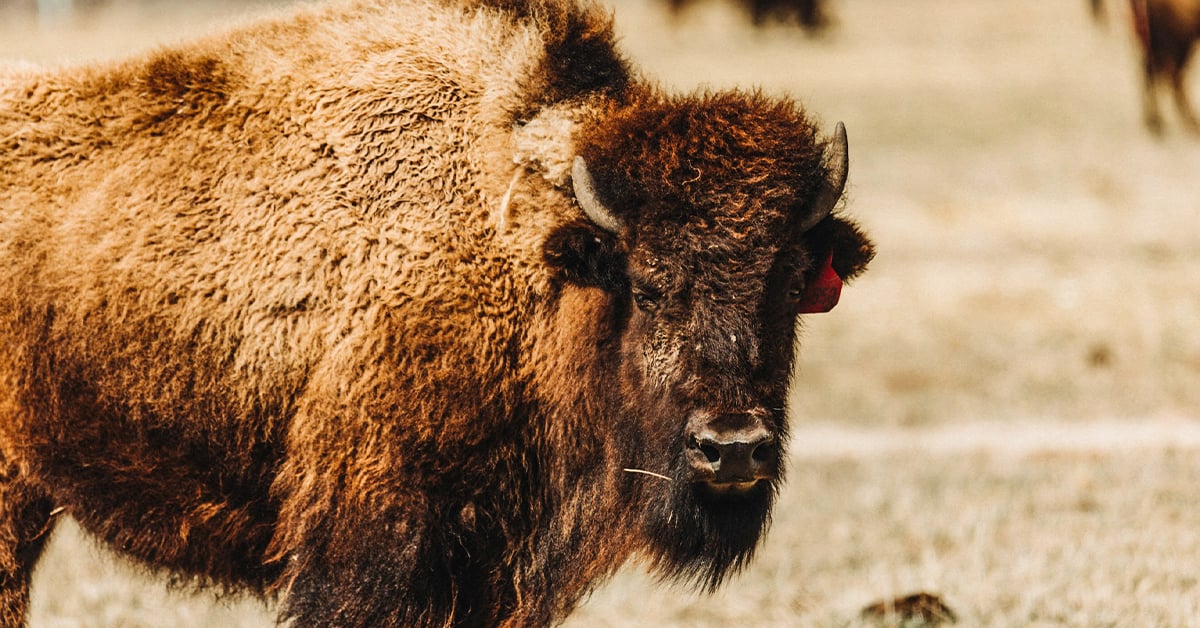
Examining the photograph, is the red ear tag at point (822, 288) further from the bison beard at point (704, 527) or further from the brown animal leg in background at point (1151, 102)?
the brown animal leg in background at point (1151, 102)

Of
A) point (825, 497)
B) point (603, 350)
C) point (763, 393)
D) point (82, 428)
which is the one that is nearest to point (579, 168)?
point (603, 350)

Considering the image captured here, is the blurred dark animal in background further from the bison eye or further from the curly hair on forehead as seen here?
the bison eye

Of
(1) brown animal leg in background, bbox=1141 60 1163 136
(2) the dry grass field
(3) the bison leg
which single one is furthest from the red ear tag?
(1) brown animal leg in background, bbox=1141 60 1163 136

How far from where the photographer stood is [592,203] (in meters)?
4.31

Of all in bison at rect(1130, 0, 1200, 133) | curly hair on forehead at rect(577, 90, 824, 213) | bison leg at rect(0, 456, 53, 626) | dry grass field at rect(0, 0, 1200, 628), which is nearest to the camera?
curly hair on forehead at rect(577, 90, 824, 213)

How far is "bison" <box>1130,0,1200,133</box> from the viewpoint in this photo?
1942 centimetres

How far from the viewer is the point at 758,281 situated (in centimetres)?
423

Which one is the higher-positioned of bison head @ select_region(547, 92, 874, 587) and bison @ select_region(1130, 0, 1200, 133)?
bison head @ select_region(547, 92, 874, 587)

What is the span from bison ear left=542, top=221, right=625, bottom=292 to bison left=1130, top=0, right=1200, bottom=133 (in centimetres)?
1728

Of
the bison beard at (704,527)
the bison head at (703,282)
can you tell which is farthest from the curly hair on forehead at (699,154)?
the bison beard at (704,527)

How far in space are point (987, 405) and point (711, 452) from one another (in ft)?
19.7

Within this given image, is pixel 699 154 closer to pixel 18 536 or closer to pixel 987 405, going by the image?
pixel 18 536

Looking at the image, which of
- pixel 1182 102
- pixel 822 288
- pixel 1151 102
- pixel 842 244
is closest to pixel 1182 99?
pixel 1182 102

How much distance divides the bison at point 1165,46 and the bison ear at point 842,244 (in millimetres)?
16603
